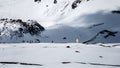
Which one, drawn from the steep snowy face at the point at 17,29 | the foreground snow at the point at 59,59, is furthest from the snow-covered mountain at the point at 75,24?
the foreground snow at the point at 59,59

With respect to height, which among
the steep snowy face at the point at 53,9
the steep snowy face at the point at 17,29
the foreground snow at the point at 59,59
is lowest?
the foreground snow at the point at 59,59

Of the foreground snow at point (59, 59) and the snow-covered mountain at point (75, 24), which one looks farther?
the snow-covered mountain at point (75, 24)

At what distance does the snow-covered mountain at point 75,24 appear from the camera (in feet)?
232

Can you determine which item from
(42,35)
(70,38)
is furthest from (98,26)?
(42,35)

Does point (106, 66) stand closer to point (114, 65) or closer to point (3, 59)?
point (114, 65)

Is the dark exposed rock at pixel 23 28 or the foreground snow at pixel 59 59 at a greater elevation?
the dark exposed rock at pixel 23 28

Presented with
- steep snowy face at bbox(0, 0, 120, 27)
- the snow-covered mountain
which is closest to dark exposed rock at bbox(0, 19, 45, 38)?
the snow-covered mountain

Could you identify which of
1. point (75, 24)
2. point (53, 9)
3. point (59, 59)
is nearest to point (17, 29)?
point (75, 24)

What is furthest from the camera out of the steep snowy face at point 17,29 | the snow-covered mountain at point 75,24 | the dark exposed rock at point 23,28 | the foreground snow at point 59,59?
the dark exposed rock at point 23,28

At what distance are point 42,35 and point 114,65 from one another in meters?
73.3

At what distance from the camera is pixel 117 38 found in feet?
205

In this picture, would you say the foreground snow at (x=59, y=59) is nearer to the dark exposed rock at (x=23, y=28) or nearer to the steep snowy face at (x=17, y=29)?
the steep snowy face at (x=17, y=29)

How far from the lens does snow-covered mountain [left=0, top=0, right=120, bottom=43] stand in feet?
232

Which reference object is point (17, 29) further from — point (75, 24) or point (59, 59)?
point (59, 59)
